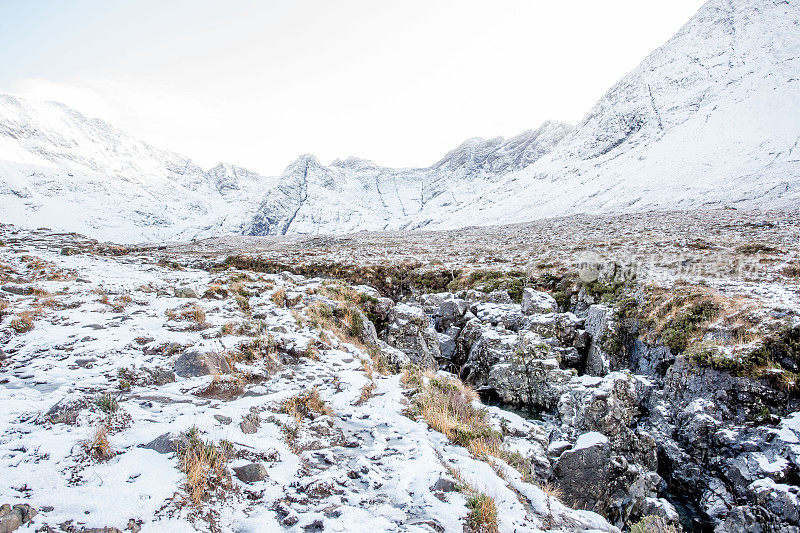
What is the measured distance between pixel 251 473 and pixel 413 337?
869 centimetres

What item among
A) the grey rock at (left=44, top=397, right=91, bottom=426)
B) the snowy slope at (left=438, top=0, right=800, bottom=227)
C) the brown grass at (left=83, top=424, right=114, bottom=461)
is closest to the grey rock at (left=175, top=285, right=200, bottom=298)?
the grey rock at (left=44, top=397, right=91, bottom=426)

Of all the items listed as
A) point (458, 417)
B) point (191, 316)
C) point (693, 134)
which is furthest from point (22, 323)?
point (693, 134)

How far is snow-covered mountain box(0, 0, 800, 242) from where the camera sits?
63375mm

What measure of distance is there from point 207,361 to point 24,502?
4.18 meters

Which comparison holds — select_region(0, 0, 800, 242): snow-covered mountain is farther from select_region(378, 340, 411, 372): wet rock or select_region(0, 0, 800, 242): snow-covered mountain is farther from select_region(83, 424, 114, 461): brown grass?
select_region(83, 424, 114, 461): brown grass

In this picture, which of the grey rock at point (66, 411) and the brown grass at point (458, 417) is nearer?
the grey rock at point (66, 411)

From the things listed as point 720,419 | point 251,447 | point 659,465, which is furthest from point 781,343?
point 251,447

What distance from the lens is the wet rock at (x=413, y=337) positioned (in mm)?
12742

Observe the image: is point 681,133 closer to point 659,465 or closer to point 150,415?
point 659,465

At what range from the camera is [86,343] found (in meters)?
7.88

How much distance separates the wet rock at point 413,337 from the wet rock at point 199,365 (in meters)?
6.19

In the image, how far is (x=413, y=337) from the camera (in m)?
13.1

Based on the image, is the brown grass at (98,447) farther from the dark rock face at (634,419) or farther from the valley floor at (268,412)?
the dark rock face at (634,419)

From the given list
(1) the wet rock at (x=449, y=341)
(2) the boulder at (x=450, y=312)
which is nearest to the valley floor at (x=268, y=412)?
(1) the wet rock at (x=449, y=341)
